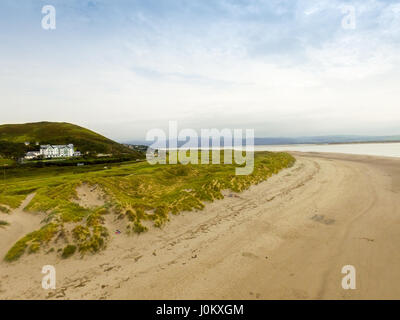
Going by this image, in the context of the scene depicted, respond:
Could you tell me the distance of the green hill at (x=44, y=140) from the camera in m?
125

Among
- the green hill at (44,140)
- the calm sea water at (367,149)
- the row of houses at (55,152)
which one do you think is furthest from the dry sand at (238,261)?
the row of houses at (55,152)

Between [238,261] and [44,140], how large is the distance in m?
185

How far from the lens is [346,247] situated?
36.9ft

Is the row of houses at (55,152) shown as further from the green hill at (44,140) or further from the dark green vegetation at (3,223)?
the dark green vegetation at (3,223)

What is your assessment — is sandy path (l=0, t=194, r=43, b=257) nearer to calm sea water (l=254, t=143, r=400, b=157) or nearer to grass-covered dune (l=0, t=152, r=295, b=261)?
grass-covered dune (l=0, t=152, r=295, b=261)

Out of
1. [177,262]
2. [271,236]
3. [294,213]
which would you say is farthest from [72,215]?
[294,213]

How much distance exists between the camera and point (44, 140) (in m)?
147

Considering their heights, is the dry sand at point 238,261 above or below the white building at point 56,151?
below

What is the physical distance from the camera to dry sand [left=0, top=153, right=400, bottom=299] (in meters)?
8.20

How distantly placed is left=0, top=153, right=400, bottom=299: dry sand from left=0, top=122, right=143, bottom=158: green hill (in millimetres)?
111699

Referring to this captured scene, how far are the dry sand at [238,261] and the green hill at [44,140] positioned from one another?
112m

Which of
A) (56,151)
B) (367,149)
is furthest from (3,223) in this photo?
(367,149)

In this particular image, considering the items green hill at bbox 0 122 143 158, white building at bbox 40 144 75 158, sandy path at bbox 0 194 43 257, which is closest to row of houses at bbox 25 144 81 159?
white building at bbox 40 144 75 158

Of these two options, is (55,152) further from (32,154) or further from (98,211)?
(98,211)
